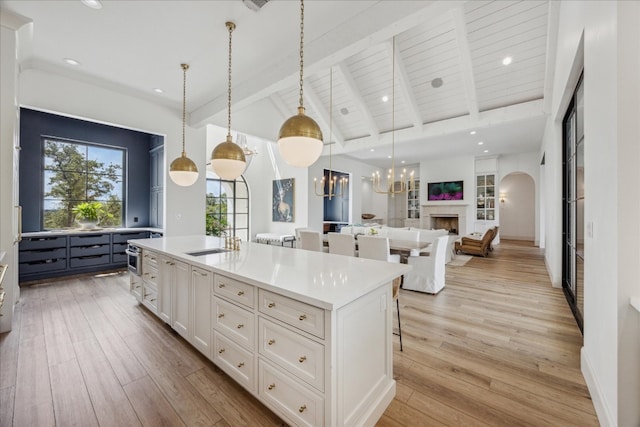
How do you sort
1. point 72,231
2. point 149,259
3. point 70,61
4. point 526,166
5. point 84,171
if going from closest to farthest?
1. point 149,259
2. point 70,61
3. point 72,231
4. point 84,171
5. point 526,166

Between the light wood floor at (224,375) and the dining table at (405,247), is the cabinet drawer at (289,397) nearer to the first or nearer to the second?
the light wood floor at (224,375)

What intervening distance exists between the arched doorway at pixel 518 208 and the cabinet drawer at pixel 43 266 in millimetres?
12787

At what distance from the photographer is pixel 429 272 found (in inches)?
151

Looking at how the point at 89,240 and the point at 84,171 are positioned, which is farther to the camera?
the point at 84,171

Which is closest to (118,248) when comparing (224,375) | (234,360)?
(224,375)

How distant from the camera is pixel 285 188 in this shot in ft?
25.9

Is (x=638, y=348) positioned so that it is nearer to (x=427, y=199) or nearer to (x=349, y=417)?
(x=349, y=417)

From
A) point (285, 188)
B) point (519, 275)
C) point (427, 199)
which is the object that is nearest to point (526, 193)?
point (427, 199)

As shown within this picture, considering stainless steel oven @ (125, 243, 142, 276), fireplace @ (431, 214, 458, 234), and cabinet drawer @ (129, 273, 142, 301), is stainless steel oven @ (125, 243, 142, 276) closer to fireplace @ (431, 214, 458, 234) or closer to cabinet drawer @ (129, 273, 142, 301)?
cabinet drawer @ (129, 273, 142, 301)

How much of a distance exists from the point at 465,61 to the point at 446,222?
263 inches

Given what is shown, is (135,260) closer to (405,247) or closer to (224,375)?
(224,375)

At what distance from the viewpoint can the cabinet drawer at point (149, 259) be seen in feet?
9.33

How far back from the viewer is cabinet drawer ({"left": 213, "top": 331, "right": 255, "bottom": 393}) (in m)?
1.67

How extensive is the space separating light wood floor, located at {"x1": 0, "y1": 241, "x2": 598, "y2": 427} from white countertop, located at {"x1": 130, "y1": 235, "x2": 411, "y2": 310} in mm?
806
